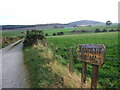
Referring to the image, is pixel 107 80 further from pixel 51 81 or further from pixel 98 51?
pixel 98 51

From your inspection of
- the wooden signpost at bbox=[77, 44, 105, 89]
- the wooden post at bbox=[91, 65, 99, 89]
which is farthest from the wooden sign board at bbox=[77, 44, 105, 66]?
the wooden post at bbox=[91, 65, 99, 89]

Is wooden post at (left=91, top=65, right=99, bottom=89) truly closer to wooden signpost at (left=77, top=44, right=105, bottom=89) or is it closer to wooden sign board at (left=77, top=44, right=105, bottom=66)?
wooden signpost at (left=77, top=44, right=105, bottom=89)

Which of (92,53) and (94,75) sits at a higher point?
(92,53)

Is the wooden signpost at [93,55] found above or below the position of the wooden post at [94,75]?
above

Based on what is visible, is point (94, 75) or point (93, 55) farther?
point (94, 75)

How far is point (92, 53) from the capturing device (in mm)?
3553

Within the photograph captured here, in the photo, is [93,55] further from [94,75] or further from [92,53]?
[94,75]

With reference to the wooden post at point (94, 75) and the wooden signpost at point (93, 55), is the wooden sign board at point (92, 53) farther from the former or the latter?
the wooden post at point (94, 75)

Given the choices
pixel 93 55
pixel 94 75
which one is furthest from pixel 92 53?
pixel 94 75

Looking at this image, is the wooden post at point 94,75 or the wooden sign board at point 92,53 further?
the wooden post at point 94,75

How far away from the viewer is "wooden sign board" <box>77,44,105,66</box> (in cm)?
330

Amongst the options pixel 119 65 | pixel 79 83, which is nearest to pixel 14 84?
pixel 79 83

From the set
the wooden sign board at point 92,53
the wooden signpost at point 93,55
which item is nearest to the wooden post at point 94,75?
the wooden signpost at point 93,55

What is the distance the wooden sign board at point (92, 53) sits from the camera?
3297 mm
